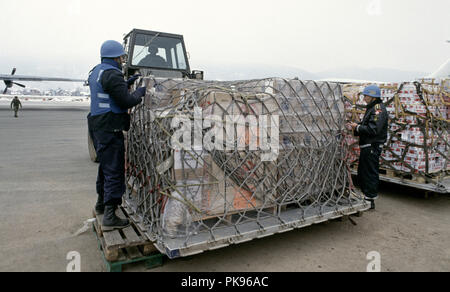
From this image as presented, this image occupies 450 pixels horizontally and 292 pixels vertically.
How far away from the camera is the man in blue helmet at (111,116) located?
309 centimetres

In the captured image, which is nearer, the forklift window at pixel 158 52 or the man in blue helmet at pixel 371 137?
the man in blue helmet at pixel 371 137

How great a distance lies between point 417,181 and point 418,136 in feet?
2.37

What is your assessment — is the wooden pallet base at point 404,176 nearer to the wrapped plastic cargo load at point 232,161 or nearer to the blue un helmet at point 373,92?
the blue un helmet at point 373,92

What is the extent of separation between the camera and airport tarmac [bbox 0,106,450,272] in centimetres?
313

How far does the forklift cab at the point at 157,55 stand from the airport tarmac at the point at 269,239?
248cm

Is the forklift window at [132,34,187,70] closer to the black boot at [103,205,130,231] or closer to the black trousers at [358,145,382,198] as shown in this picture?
the black boot at [103,205,130,231]

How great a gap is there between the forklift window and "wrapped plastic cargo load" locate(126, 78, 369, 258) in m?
2.78

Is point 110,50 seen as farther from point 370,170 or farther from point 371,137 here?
point 370,170

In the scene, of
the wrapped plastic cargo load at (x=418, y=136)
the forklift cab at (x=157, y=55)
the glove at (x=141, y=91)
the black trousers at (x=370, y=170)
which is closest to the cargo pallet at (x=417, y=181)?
the wrapped plastic cargo load at (x=418, y=136)

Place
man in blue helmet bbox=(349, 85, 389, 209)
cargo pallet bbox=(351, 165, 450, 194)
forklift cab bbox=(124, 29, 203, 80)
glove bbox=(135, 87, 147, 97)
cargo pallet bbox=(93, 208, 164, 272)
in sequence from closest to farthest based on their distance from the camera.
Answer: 1. cargo pallet bbox=(93, 208, 164, 272)
2. glove bbox=(135, 87, 147, 97)
3. man in blue helmet bbox=(349, 85, 389, 209)
4. cargo pallet bbox=(351, 165, 450, 194)
5. forklift cab bbox=(124, 29, 203, 80)

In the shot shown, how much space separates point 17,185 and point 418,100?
7.04 metres

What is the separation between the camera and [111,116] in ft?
10.4

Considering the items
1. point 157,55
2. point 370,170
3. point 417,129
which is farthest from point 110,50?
point 417,129

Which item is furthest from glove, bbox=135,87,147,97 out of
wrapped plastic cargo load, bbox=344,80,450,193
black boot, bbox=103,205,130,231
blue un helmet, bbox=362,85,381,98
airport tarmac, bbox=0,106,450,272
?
wrapped plastic cargo load, bbox=344,80,450,193
